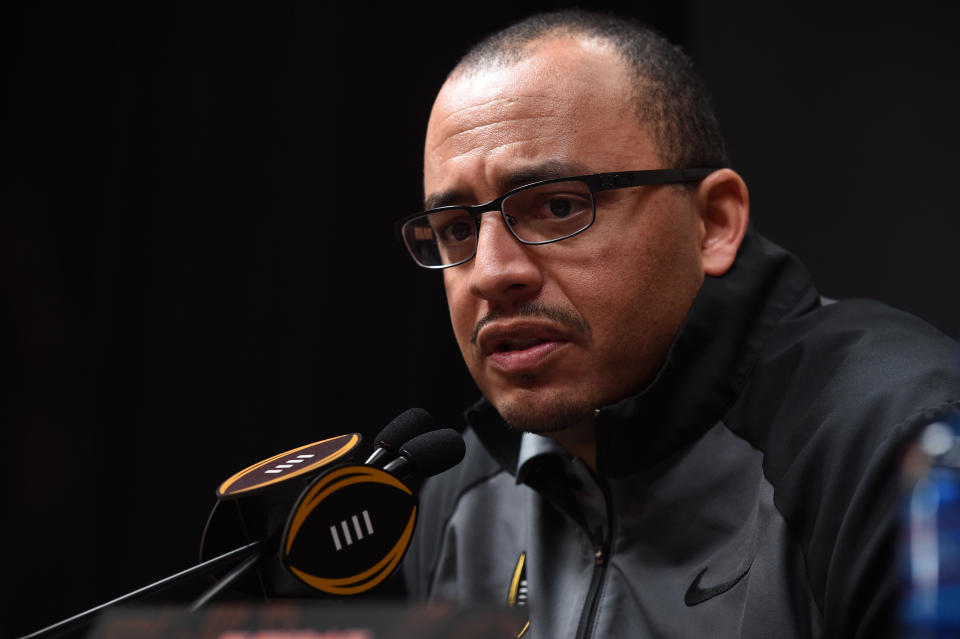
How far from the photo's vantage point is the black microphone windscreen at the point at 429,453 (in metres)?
0.93

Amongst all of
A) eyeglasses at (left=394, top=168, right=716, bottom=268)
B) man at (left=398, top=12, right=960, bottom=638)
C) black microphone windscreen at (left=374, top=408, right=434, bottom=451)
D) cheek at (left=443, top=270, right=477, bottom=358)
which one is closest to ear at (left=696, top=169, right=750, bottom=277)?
man at (left=398, top=12, right=960, bottom=638)

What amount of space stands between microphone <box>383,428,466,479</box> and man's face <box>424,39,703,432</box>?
345 mm

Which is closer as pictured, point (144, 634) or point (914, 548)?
point (914, 548)

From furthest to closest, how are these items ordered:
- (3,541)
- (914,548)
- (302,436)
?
(302,436), (3,541), (914,548)

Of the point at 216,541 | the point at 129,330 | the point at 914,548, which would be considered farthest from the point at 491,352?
the point at 129,330

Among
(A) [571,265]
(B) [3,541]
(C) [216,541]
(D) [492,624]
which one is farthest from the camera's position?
(B) [3,541]

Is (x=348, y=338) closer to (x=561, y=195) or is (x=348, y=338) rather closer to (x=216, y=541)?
(x=561, y=195)

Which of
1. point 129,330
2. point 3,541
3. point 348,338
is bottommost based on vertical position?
point 3,541

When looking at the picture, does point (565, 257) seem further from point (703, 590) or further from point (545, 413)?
point (703, 590)

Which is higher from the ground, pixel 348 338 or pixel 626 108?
pixel 626 108

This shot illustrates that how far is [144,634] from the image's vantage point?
1.98ft

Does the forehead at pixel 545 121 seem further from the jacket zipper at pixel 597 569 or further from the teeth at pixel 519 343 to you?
the jacket zipper at pixel 597 569

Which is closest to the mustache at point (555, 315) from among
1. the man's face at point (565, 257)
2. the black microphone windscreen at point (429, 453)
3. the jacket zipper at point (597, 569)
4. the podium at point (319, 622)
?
the man's face at point (565, 257)

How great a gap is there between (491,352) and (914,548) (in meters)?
0.94
